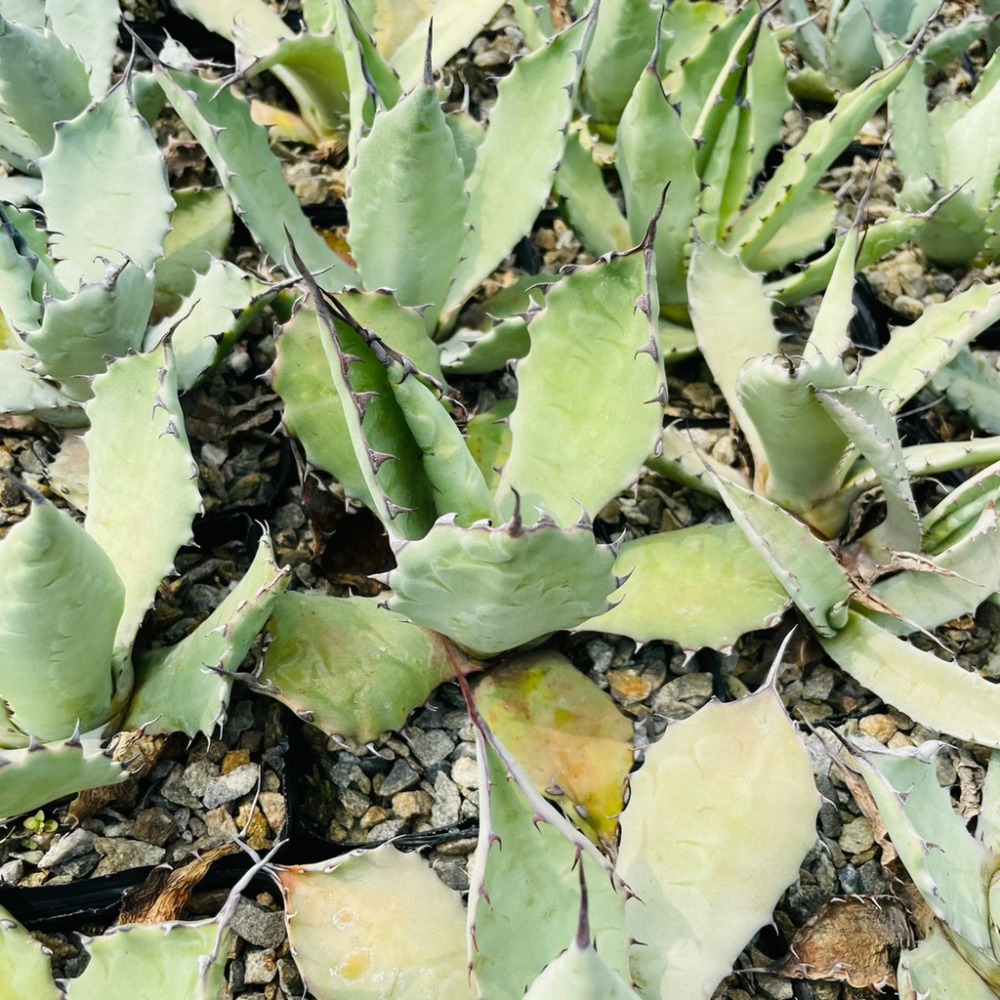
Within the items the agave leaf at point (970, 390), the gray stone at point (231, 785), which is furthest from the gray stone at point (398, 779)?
the agave leaf at point (970, 390)

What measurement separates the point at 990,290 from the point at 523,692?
28.0 inches

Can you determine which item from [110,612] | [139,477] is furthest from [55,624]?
[139,477]

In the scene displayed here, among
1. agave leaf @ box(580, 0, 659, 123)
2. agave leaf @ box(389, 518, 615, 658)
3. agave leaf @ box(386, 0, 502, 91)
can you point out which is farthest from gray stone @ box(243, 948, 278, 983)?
agave leaf @ box(580, 0, 659, 123)

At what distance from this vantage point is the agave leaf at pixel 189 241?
4.39 feet

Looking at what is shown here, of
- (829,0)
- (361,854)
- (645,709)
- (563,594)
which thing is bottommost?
(645,709)

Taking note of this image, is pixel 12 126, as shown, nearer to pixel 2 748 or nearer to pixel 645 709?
pixel 2 748

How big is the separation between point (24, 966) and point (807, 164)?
3.82 feet

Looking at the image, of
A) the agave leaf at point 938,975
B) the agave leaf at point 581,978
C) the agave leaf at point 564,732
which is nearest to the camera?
the agave leaf at point 581,978

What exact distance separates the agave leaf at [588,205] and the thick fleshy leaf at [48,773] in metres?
0.88

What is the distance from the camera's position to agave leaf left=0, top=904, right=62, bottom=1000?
2.68ft

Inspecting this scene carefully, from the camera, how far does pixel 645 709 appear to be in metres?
1.12

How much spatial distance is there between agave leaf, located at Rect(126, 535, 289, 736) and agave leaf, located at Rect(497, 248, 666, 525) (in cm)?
27

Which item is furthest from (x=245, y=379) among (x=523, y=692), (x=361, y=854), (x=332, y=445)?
(x=361, y=854)

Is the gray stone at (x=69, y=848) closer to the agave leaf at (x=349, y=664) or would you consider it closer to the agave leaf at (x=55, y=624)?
the agave leaf at (x=55, y=624)
